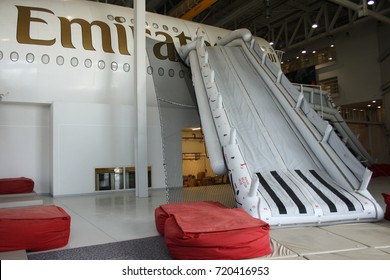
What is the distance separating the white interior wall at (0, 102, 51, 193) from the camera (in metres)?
8.46

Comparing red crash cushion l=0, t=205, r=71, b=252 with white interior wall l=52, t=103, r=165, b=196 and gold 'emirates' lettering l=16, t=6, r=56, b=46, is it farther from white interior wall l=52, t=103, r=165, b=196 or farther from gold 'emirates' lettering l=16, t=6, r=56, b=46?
gold 'emirates' lettering l=16, t=6, r=56, b=46

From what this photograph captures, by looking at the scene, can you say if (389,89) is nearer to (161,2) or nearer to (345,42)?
(345,42)

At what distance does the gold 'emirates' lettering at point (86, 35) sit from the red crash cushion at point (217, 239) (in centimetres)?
710

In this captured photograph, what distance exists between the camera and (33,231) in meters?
3.79

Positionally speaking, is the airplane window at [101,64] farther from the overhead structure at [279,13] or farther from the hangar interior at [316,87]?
the overhead structure at [279,13]

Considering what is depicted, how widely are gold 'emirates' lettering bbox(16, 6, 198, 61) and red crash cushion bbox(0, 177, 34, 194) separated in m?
3.53

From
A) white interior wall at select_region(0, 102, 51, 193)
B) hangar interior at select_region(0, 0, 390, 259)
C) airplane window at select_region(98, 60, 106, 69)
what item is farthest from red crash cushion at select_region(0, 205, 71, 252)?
airplane window at select_region(98, 60, 106, 69)

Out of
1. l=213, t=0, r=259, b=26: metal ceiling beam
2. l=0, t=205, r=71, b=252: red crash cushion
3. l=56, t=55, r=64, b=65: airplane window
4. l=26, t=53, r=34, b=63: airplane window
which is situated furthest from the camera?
l=213, t=0, r=259, b=26: metal ceiling beam

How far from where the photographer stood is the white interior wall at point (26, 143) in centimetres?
846

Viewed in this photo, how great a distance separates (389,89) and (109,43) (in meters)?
16.0

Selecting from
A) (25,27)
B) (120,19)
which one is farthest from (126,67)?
(25,27)

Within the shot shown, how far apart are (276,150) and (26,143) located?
6.42 m

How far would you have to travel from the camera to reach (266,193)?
523 cm

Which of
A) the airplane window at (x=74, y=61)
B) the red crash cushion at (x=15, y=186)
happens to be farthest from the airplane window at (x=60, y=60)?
the red crash cushion at (x=15, y=186)
